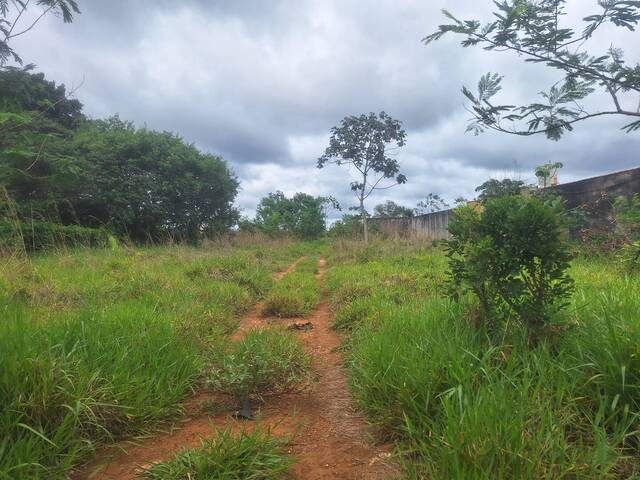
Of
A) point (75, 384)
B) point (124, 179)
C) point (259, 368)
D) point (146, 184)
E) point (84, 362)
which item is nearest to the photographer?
point (75, 384)

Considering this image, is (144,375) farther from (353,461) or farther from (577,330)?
(577,330)

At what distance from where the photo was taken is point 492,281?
2330mm

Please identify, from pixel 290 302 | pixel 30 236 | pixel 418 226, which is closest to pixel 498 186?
pixel 290 302

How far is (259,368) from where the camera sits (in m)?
2.53

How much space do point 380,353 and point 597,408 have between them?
3.76 feet

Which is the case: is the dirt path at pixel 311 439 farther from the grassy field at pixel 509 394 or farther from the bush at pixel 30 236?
the bush at pixel 30 236

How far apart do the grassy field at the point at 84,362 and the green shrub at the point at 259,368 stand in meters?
0.21

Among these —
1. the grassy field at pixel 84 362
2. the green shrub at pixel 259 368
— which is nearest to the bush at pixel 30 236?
the grassy field at pixel 84 362

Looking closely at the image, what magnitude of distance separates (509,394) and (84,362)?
7.36 ft

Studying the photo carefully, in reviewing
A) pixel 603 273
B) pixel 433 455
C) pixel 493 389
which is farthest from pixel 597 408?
pixel 603 273

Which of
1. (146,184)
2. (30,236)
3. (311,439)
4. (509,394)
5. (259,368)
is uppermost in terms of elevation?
(146,184)

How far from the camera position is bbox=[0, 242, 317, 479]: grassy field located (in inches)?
66.0

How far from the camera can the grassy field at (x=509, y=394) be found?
1.41 meters

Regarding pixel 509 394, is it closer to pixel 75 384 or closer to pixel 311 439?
pixel 311 439
